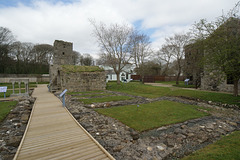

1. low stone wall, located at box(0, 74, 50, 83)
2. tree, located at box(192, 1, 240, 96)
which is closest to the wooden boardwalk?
tree, located at box(192, 1, 240, 96)

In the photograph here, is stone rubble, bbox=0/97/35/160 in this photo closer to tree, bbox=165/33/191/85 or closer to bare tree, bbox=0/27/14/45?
tree, bbox=165/33/191/85

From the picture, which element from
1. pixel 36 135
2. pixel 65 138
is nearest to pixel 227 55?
pixel 65 138

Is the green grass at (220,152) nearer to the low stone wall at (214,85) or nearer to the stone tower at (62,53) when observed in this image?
the low stone wall at (214,85)

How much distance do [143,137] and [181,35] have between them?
818 inches

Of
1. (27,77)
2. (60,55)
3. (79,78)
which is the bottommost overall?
(79,78)

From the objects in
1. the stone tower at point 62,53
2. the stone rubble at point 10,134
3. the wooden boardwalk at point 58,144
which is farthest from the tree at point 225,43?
the stone tower at point 62,53

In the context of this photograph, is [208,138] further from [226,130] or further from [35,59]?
[35,59]

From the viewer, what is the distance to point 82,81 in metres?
17.1

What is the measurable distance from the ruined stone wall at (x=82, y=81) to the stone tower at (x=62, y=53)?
891cm

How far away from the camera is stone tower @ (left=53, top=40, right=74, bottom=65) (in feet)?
79.5

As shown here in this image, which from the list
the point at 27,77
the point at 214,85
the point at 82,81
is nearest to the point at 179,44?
the point at 214,85

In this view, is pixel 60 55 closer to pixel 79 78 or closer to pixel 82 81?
pixel 79 78

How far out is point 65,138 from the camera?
13.5ft

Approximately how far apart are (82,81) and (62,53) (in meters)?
11.5
